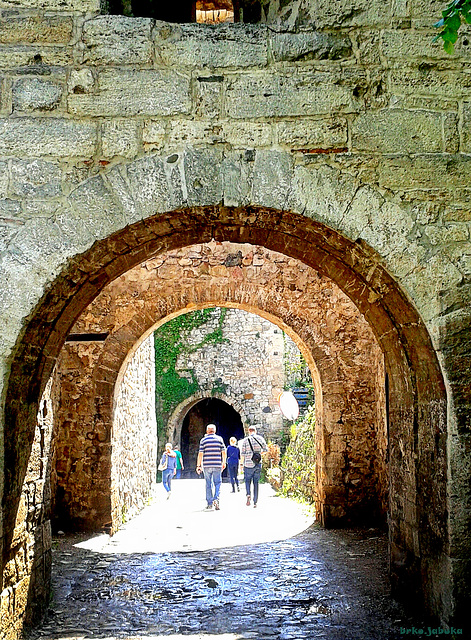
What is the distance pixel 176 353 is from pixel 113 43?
1308 centimetres

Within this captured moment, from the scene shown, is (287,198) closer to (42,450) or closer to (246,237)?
(246,237)

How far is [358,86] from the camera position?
3.30m

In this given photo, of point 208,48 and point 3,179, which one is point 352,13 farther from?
point 3,179

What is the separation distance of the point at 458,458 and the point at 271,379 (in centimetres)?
1249

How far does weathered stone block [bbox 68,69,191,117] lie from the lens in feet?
10.6

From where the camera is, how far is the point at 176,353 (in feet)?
53.0

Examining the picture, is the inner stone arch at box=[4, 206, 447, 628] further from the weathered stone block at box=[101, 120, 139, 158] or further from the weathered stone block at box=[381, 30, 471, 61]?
the weathered stone block at box=[381, 30, 471, 61]

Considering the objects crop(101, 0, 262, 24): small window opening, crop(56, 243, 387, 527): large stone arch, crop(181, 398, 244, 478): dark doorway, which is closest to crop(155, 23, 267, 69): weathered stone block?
crop(101, 0, 262, 24): small window opening

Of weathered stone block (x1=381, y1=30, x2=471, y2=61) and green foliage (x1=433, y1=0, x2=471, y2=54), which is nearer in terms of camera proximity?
green foliage (x1=433, y1=0, x2=471, y2=54)

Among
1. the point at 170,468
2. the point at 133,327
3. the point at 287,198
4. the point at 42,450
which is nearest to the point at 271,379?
the point at 170,468

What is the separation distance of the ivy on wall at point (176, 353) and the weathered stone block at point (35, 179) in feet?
41.7

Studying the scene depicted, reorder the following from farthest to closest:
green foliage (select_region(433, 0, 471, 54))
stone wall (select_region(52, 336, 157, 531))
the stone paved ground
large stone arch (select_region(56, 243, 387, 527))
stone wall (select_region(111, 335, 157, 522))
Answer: stone wall (select_region(111, 335, 157, 522)), large stone arch (select_region(56, 243, 387, 527)), stone wall (select_region(52, 336, 157, 531)), the stone paved ground, green foliage (select_region(433, 0, 471, 54))

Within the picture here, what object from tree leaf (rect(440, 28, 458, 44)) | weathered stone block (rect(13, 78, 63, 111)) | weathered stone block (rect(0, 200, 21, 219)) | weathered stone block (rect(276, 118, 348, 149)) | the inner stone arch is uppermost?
weathered stone block (rect(13, 78, 63, 111))

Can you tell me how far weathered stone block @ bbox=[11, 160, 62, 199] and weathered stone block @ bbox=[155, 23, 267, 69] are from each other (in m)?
0.79
